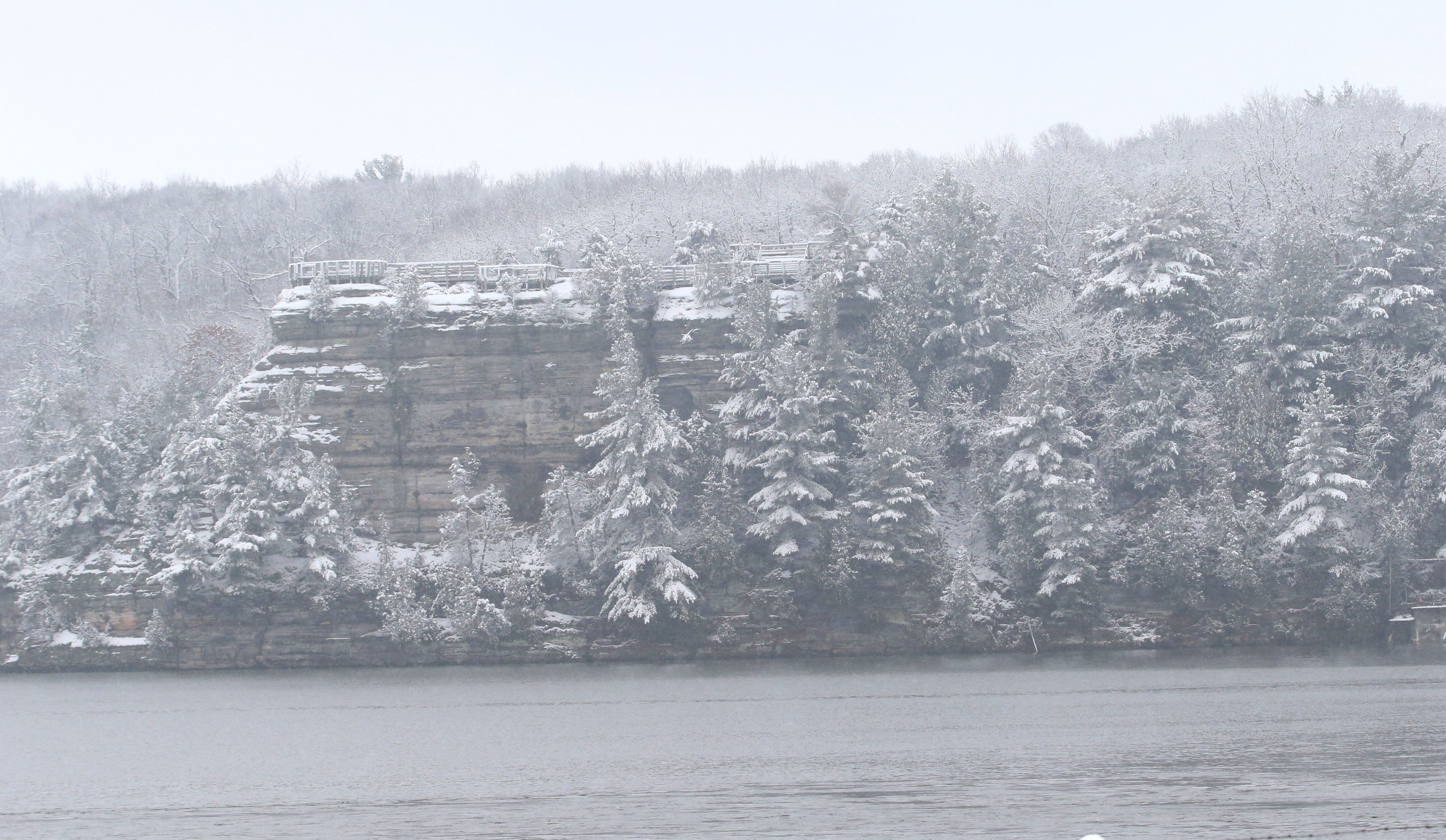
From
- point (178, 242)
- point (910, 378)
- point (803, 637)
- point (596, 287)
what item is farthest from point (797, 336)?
point (178, 242)

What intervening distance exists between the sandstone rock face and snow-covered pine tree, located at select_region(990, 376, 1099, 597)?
1369 centimetres

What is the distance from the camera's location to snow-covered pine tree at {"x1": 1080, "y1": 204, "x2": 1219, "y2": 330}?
45.4 meters

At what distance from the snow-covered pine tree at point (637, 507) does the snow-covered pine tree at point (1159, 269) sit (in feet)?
63.8

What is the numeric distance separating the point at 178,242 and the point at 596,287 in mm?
55980

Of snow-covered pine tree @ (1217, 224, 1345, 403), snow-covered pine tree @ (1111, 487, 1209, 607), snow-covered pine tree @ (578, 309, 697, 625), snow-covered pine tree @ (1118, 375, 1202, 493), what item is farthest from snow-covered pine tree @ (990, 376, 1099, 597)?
snow-covered pine tree @ (578, 309, 697, 625)

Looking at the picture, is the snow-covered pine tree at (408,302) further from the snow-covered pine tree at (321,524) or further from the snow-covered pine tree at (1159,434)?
the snow-covered pine tree at (1159,434)

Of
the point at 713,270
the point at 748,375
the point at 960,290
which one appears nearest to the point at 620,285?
the point at 713,270

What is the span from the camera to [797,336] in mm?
45938

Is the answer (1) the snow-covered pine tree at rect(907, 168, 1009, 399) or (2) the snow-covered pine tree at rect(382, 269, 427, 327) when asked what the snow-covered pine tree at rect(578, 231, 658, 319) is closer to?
(2) the snow-covered pine tree at rect(382, 269, 427, 327)

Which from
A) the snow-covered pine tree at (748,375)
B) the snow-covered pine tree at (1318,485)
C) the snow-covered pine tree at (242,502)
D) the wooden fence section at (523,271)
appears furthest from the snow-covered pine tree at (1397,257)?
the snow-covered pine tree at (242,502)

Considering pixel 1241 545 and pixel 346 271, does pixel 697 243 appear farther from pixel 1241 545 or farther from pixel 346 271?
pixel 1241 545

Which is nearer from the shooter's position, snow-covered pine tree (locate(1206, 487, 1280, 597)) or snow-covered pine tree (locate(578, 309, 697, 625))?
snow-covered pine tree (locate(1206, 487, 1280, 597))

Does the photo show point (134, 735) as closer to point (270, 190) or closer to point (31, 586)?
point (31, 586)

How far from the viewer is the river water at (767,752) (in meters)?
20.9
